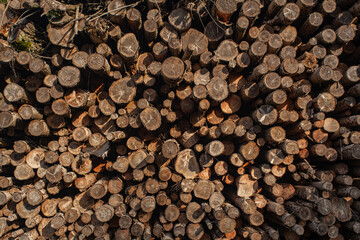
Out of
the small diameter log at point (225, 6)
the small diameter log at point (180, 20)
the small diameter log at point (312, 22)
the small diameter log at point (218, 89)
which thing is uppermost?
the small diameter log at point (312, 22)

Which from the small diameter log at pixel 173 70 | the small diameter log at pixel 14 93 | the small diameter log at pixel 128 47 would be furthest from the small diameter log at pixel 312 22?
the small diameter log at pixel 14 93

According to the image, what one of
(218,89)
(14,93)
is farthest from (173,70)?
(14,93)

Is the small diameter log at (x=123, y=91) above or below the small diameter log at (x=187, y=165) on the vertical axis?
above

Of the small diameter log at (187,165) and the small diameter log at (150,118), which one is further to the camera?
the small diameter log at (187,165)

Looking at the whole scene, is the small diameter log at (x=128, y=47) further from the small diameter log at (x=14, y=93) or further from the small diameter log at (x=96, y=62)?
the small diameter log at (x=14, y=93)

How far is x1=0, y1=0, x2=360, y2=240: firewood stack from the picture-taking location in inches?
158

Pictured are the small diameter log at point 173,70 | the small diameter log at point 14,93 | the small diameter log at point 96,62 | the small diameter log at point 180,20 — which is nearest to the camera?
the small diameter log at point 173,70

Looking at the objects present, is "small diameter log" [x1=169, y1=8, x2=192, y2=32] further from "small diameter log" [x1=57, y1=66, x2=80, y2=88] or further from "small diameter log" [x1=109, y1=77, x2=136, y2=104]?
"small diameter log" [x1=57, y1=66, x2=80, y2=88]

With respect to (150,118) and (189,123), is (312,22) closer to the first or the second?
(189,123)

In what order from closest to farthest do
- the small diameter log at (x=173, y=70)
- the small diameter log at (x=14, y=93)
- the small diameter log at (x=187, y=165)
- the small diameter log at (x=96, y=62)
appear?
the small diameter log at (x=173, y=70)
the small diameter log at (x=96, y=62)
the small diameter log at (x=187, y=165)
the small diameter log at (x=14, y=93)

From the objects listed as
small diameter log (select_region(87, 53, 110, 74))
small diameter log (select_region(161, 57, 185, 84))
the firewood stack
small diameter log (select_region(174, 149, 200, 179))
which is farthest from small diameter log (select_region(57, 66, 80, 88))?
small diameter log (select_region(174, 149, 200, 179))

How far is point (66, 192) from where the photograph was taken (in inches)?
200

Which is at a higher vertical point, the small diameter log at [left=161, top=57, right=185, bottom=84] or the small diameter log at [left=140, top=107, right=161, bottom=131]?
the small diameter log at [left=161, top=57, right=185, bottom=84]

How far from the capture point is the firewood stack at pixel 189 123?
4020 mm
